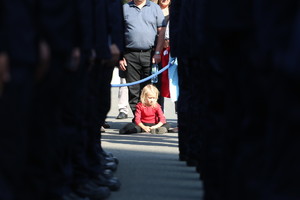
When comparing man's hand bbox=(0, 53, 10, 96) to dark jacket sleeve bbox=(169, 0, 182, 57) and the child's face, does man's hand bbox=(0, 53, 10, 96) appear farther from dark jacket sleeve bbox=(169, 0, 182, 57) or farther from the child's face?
the child's face

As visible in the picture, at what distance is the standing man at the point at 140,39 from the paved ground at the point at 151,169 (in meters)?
0.85

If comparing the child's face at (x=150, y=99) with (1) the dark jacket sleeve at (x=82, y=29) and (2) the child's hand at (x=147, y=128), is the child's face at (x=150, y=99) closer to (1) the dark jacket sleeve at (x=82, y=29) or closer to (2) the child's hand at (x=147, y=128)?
(2) the child's hand at (x=147, y=128)

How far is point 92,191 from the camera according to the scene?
6242 mm

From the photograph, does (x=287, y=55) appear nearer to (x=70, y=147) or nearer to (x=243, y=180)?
(x=243, y=180)

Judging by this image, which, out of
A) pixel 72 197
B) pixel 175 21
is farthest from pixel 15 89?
pixel 175 21

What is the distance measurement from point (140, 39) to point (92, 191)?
622 cm

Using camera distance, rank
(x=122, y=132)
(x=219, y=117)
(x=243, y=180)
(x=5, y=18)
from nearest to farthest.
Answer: (x=5, y=18) < (x=243, y=180) < (x=219, y=117) < (x=122, y=132)

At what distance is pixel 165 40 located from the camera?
40.8 ft

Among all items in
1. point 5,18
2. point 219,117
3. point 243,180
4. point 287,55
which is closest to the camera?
point 287,55

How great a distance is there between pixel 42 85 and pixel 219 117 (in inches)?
37.2

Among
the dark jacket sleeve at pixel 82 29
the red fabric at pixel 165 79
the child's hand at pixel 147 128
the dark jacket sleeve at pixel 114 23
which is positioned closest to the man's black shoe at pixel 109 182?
the dark jacket sleeve at pixel 114 23

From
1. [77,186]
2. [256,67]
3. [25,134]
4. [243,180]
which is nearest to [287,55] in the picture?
[256,67]

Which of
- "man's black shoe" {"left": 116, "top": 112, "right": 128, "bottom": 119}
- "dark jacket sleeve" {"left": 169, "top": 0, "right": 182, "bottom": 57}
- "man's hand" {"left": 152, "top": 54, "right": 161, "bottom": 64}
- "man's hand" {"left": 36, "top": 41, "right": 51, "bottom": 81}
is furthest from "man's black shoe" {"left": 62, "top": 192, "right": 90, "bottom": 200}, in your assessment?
"man's black shoe" {"left": 116, "top": 112, "right": 128, "bottom": 119}

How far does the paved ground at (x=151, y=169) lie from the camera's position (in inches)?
272
